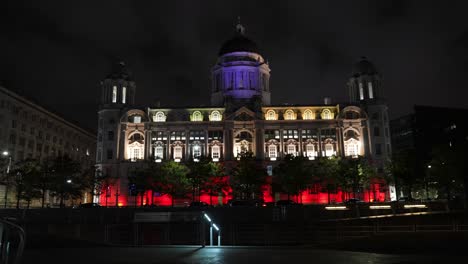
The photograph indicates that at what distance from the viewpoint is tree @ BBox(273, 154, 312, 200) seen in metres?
79.9

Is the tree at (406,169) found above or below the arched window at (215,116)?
below

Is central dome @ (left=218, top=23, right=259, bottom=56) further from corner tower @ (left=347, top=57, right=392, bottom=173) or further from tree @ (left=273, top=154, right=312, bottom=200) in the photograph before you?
tree @ (left=273, top=154, right=312, bottom=200)

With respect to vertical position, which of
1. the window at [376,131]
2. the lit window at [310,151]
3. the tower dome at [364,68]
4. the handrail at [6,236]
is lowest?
the handrail at [6,236]

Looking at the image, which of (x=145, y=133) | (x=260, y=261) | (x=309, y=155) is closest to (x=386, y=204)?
(x=309, y=155)

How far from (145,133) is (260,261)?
279 feet

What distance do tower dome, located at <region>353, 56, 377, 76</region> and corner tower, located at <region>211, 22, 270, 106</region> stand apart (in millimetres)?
25896

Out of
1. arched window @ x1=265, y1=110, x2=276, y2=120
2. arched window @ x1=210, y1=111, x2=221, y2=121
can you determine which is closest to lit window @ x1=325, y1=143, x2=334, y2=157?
arched window @ x1=265, y1=110, x2=276, y2=120

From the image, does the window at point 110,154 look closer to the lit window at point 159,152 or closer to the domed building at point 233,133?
the domed building at point 233,133

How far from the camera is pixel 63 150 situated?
113 metres

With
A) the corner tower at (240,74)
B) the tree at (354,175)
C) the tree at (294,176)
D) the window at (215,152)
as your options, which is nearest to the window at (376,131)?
the tree at (354,175)

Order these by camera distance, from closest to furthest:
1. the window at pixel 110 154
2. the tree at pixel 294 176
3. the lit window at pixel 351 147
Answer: the tree at pixel 294 176 < the lit window at pixel 351 147 < the window at pixel 110 154

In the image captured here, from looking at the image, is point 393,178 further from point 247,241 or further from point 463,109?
point 463,109

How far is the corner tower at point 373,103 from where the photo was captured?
99.2 m

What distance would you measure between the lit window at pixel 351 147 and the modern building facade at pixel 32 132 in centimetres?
7404
